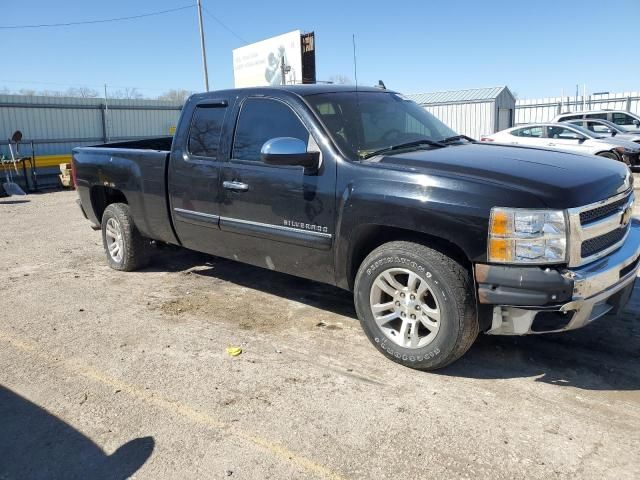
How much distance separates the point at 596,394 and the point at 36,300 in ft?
16.3

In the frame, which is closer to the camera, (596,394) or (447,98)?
(596,394)

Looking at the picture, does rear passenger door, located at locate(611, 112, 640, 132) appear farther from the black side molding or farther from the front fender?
the front fender

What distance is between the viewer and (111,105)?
20641 mm

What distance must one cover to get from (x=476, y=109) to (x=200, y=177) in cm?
2369

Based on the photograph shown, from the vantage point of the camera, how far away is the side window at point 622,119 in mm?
19016

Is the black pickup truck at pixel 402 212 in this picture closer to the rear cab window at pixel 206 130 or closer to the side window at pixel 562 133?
the rear cab window at pixel 206 130

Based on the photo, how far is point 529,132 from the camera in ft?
48.8

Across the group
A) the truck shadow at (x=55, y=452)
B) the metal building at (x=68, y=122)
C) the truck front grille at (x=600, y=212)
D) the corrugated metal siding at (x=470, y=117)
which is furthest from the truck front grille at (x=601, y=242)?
the corrugated metal siding at (x=470, y=117)

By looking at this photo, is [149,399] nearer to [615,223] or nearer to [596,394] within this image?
[596,394]

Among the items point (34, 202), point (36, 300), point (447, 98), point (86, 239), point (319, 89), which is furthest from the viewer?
point (447, 98)

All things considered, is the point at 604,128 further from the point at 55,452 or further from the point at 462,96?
the point at 55,452

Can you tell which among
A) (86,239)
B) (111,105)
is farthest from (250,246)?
(111,105)

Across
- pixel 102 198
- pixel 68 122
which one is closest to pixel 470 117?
pixel 68 122

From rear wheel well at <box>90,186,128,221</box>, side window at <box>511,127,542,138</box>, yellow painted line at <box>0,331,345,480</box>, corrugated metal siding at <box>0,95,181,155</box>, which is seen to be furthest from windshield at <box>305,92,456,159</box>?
→ corrugated metal siding at <box>0,95,181,155</box>
